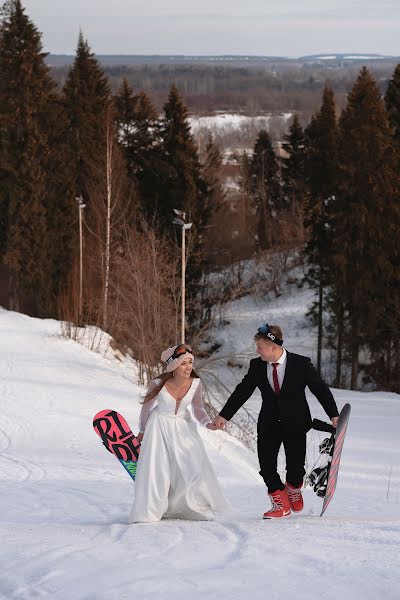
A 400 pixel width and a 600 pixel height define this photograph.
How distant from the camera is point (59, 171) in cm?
4459

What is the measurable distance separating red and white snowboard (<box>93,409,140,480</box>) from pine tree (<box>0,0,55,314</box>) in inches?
1333

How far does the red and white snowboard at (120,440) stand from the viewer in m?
9.12

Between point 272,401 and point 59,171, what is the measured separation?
123 ft

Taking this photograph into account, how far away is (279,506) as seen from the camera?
8.57 m

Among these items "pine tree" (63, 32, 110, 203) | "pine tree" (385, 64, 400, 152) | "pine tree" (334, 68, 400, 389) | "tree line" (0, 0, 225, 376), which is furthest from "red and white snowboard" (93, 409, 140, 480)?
"pine tree" (63, 32, 110, 203)

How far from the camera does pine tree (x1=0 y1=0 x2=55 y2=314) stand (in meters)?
42.5

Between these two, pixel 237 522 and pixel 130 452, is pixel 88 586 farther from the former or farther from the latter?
pixel 130 452

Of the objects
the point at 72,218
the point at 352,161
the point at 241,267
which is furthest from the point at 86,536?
the point at 241,267

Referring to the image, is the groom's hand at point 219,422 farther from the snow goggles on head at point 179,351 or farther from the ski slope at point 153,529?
the ski slope at point 153,529

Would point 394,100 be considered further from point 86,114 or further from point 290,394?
point 290,394

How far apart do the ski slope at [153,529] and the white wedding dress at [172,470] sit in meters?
0.26

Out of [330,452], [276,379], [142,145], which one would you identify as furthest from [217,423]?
[142,145]

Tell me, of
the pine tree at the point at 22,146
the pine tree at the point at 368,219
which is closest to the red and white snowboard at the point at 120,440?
the pine tree at the point at 368,219

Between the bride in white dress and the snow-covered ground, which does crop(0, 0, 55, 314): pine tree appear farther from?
the snow-covered ground
